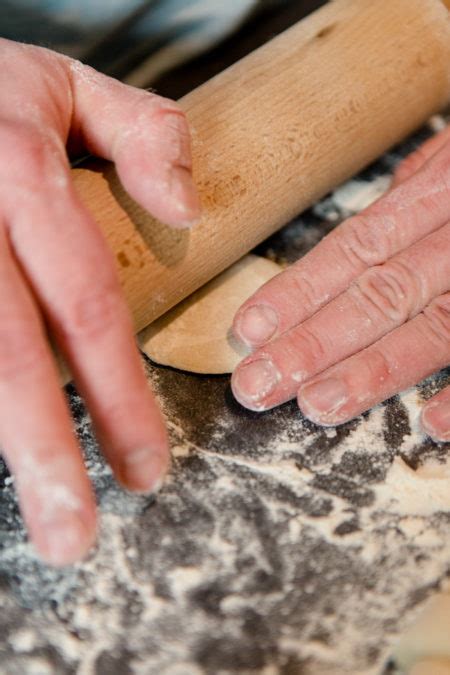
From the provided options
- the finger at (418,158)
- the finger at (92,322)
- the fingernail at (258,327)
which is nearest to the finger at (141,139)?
the finger at (92,322)

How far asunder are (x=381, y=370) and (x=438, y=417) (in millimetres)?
122

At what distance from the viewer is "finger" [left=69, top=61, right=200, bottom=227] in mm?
1058

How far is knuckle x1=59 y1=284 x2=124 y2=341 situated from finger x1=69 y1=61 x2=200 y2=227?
18cm

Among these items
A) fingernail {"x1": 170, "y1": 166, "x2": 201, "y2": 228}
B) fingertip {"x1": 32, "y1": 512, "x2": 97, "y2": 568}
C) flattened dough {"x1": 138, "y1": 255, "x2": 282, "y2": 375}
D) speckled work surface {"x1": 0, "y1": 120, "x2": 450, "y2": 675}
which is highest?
fingernail {"x1": 170, "y1": 166, "x2": 201, "y2": 228}

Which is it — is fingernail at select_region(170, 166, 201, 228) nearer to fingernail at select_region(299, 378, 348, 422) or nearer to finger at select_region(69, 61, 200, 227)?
finger at select_region(69, 61, 200, 227)

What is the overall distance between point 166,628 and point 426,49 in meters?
1.20

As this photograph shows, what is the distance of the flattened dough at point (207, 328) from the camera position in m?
1.31

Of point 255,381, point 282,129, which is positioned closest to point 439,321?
point 255,381

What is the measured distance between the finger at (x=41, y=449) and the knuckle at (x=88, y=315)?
0.05 m

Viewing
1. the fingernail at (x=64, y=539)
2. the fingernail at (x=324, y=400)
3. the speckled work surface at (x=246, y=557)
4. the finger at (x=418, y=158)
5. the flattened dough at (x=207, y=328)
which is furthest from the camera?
the finger at (x=418, y=158)

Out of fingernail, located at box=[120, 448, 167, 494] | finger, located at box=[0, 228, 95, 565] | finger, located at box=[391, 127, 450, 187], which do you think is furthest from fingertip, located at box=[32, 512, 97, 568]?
finger, located at box=[391, 127, 450, 187]

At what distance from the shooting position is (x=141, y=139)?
108cm

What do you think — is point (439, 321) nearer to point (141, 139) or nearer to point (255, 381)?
point (255, 381)

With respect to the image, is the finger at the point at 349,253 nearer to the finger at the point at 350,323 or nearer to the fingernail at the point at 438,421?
the finger at the point at 350,323
